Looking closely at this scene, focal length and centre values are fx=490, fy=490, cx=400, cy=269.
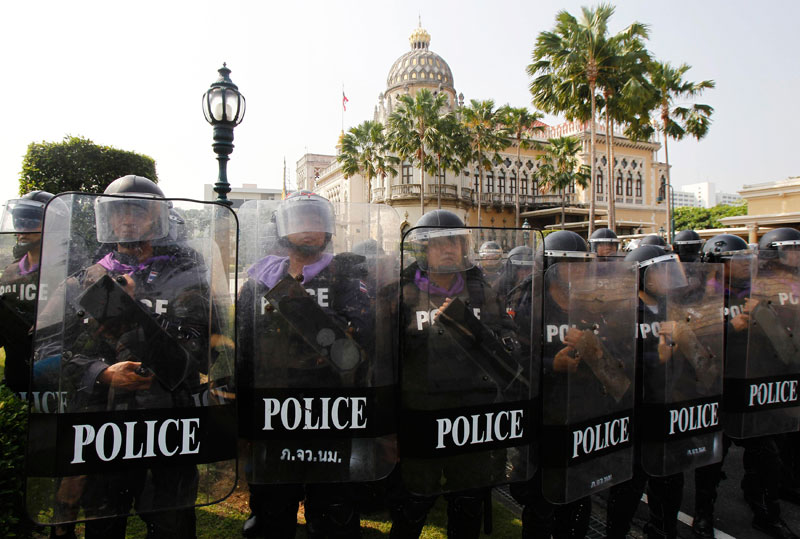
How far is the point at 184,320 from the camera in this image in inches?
88.0

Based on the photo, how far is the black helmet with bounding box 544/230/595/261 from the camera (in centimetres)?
379

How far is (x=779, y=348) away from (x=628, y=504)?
1.60 m

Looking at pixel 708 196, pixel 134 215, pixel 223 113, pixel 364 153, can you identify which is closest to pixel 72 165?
pixel 223 113

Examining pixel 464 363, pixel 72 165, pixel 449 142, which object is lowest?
pixel 464 363

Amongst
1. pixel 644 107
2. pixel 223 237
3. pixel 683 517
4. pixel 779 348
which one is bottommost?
pixel 683 517

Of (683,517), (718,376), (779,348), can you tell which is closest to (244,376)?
(718,376)

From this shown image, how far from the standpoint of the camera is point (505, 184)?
48.2 metres

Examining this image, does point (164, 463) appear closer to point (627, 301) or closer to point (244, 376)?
point (244, 376)

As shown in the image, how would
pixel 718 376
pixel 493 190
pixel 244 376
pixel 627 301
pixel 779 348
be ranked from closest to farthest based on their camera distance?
1. pixel 244 376
2. pixel 627 301
3. pixel 718 376
4. pixel 779 348
5. pixel 493 190

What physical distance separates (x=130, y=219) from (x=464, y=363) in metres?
1.72

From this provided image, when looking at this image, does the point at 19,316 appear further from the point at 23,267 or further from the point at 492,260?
the point at 492,260

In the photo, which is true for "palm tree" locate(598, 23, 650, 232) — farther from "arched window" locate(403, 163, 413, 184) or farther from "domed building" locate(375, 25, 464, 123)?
"domed building" locate(375, 25, 464, 123)

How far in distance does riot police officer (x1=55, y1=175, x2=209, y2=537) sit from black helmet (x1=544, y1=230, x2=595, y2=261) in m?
2.61

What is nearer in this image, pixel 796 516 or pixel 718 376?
pixel 718 376
